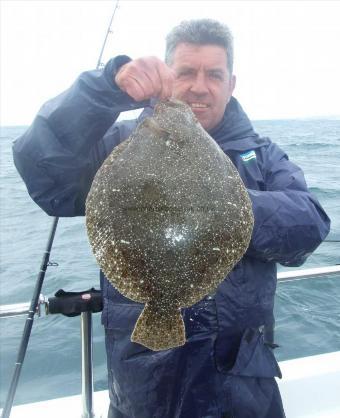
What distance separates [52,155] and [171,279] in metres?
0.97

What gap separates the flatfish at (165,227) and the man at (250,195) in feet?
1.19

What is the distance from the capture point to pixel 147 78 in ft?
6.35

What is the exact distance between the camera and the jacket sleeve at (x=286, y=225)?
7.34ft

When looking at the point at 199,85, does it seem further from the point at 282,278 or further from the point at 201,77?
the point at 282,278

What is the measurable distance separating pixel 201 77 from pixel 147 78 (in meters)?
0.97

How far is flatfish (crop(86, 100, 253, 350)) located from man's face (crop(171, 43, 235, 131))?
1.04m

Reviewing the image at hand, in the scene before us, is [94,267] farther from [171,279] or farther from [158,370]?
[171,279]

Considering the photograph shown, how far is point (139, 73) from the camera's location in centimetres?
195

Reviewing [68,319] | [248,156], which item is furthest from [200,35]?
[68,319]

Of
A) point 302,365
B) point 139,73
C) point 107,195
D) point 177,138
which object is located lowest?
point 302,365

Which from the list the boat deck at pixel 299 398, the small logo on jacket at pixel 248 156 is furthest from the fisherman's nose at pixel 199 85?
the boat deck at pixel 299 398

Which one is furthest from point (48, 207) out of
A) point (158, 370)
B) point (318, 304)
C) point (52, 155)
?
point (318, 304)

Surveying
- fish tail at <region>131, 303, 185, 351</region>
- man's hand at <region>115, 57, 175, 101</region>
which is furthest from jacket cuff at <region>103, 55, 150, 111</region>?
fish tail at <region>131, 303, 185, 351</region>

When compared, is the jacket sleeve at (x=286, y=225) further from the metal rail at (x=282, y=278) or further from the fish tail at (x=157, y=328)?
the metal rail at (x=282, y=278)
